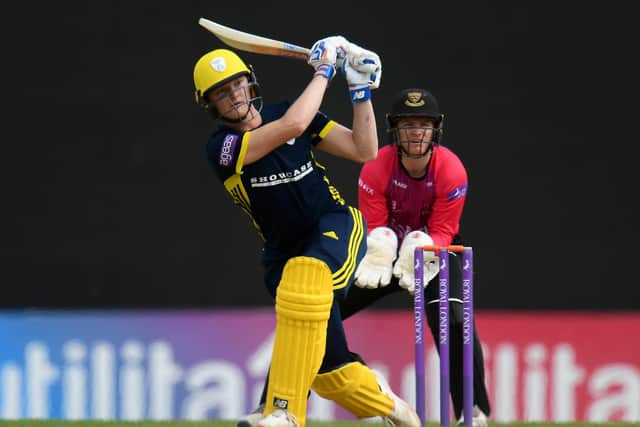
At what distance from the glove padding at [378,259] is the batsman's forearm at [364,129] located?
0.74 meters

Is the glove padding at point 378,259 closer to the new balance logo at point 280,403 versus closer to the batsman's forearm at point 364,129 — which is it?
the batsman's forearm at point 364,129

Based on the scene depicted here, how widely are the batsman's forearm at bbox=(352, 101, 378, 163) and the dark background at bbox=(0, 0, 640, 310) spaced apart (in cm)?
219

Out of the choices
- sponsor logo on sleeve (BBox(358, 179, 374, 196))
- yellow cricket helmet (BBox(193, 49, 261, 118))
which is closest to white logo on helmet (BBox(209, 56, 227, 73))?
yellow cricket helmet (BBox(193, 49, 261, 118))

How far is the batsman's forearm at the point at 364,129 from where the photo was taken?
4.36m

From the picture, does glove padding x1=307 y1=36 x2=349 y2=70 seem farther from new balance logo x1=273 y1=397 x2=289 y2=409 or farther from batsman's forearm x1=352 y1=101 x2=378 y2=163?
new balance logo x1=273 y1=397 x2=289 y2=409

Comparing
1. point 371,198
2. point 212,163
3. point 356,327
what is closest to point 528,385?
point 356,327

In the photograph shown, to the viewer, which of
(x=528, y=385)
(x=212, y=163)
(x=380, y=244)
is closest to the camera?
(x=212, y=163)

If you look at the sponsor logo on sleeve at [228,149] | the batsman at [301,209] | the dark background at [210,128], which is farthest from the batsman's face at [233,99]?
the dark background at [210,128]

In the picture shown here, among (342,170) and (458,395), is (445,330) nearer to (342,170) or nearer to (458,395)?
(458,395)

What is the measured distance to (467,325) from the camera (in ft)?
14.7

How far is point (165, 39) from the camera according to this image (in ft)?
21.7

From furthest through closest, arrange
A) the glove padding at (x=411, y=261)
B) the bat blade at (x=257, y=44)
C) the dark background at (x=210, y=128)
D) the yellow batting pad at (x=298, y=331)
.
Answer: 1. the dark background at (x=210, y=128)
2. the glove padding at (x=411, y=261)
3. the bat blade at (x=257, y=44)
4. the yellow batting pad at (x=298, y=331)

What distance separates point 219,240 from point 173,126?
1.80 ft

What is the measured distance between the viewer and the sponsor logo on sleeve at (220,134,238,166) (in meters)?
4.21
